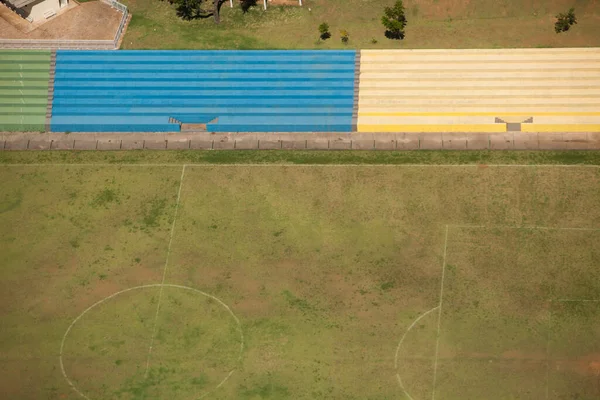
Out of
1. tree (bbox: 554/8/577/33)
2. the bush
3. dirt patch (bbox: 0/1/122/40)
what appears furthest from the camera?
dirt patch (bbox: 0/1/122/40)

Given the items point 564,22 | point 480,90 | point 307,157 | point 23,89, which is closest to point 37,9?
point 23,89

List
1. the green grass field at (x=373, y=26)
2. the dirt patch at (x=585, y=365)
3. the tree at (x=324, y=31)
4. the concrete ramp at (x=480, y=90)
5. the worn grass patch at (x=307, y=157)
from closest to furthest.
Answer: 1. the dirt patch at (x=585, y=365)
2. the worn grass patch at (x=307, y=157)
3. the concrete ramp at (x=480, y=90)
4. the tree at (x=324, y=31)
5. the green grass field at (x=373, y=26)

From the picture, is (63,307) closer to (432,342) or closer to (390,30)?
(432,342)

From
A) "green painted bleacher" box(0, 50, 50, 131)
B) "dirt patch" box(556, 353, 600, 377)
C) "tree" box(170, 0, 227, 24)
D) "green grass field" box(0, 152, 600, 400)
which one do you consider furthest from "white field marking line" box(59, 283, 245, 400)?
"tree" box(170, 0, 227, 24)

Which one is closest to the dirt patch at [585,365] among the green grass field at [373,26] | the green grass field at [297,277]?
the green grass field at [297,277]

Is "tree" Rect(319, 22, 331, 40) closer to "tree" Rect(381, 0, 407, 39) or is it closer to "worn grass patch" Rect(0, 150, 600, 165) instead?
"tree" Rect(381, 0, 407, 39)

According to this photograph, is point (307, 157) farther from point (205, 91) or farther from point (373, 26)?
point (373, 26)

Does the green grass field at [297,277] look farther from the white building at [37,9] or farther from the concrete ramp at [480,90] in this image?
the white building at [37,9]
